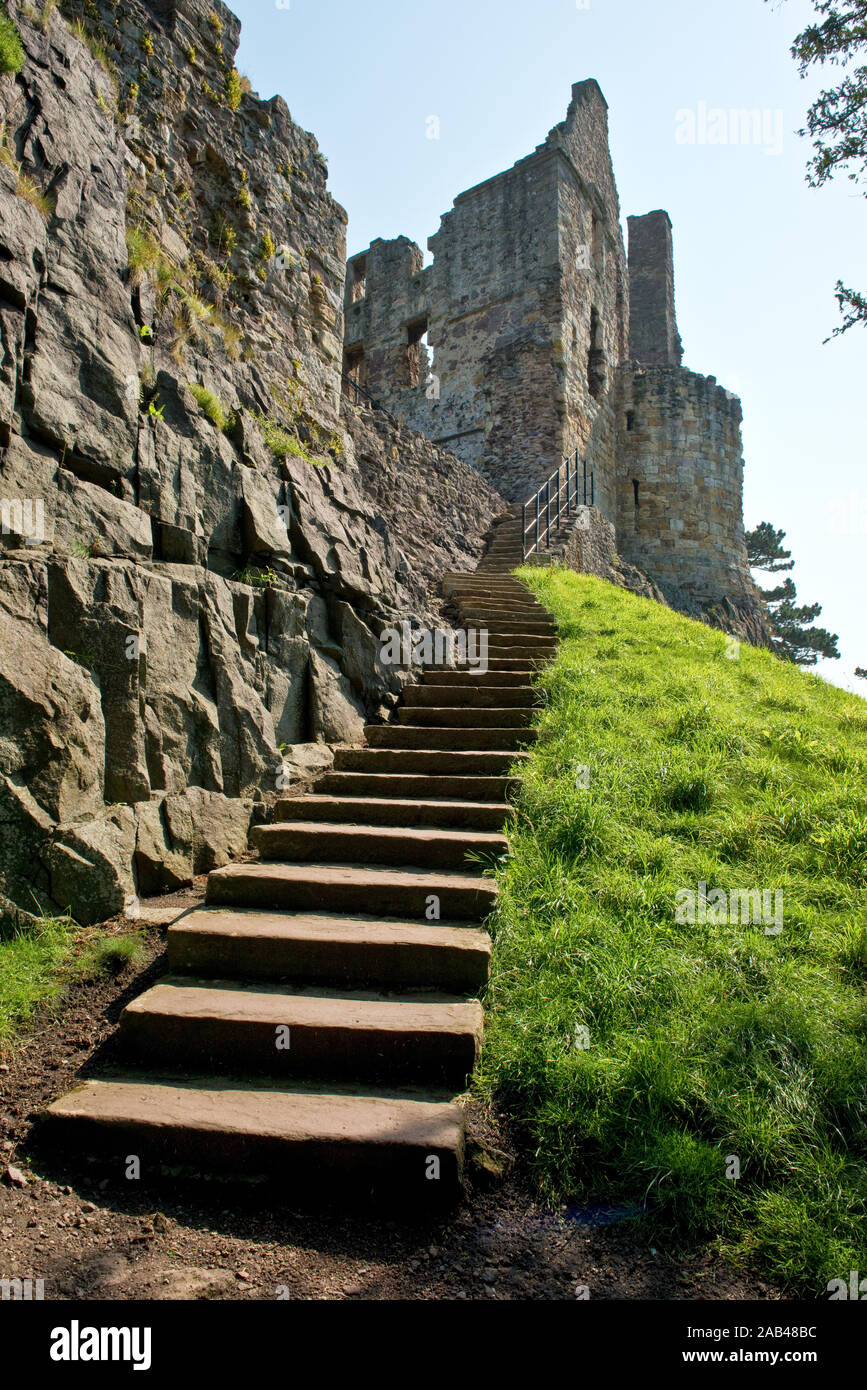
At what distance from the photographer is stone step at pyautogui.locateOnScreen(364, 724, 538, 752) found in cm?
562

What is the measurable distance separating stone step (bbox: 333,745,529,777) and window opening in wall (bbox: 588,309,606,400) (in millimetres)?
16013

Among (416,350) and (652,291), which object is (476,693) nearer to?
(416,350)

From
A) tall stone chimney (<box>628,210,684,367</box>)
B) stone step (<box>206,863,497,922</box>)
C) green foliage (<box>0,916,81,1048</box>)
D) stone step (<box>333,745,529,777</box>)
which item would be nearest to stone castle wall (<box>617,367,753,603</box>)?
tall stone chimney (<box>628,210,684,367</box>)

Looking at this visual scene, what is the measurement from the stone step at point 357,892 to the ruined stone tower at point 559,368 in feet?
46.7

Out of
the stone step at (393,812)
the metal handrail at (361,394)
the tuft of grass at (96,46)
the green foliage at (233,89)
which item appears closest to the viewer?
the stone step at (393,812)

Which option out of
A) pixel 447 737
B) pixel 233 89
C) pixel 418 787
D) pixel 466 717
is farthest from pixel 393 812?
pixel 233 89

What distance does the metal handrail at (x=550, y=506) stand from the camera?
1297 cm

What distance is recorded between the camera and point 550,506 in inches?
593

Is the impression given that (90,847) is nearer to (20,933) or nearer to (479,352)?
(20,933)

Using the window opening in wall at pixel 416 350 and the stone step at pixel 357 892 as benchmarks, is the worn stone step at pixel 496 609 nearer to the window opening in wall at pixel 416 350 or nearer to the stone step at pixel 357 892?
the stone step at pixel 357 892

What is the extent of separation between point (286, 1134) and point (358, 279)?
25501 mm

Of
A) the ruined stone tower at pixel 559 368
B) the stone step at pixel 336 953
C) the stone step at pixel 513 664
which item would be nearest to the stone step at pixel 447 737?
the stone step at pixel 513 664

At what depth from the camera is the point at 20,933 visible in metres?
3.28
